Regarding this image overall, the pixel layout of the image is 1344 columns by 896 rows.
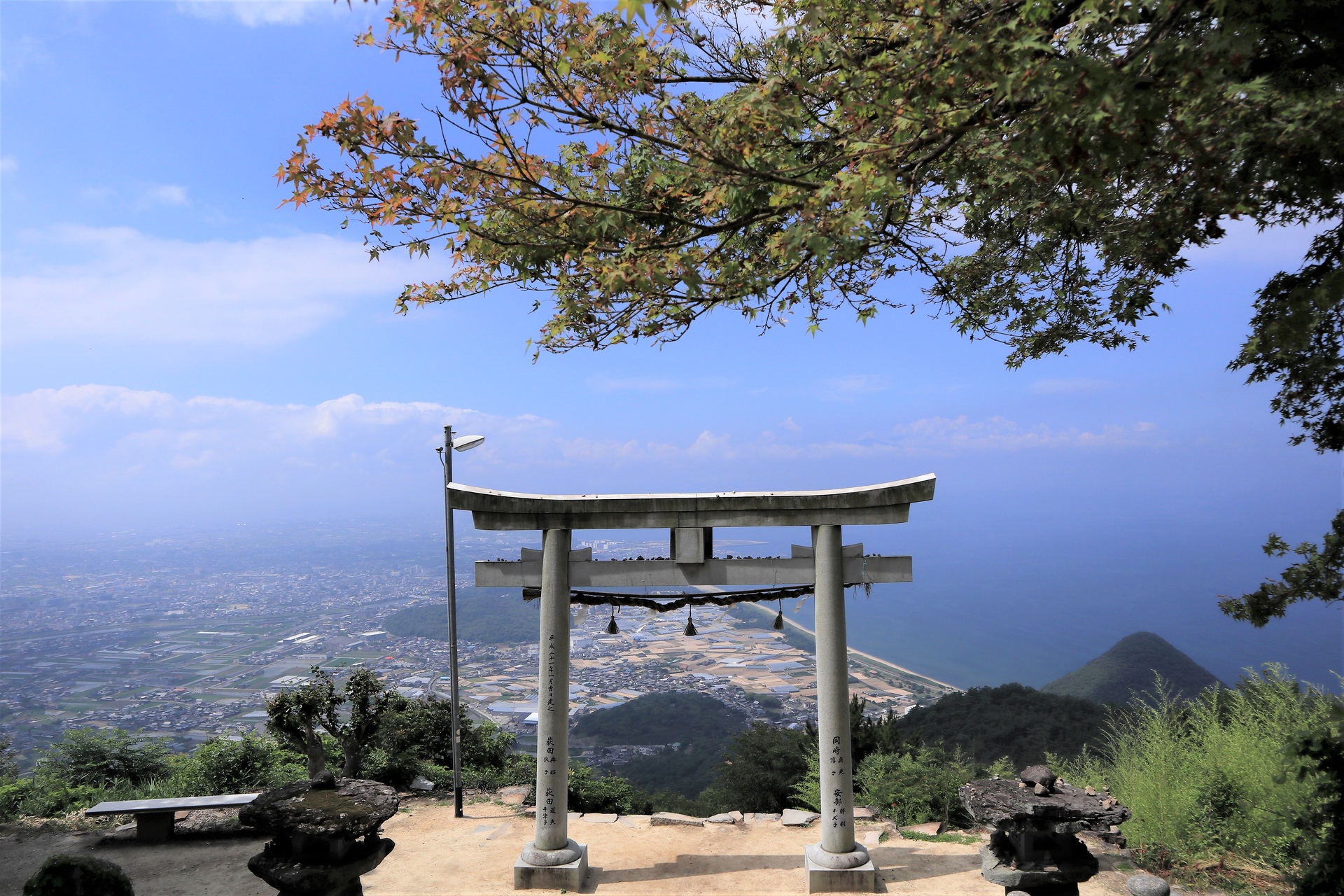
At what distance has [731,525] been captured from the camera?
26.2 feet

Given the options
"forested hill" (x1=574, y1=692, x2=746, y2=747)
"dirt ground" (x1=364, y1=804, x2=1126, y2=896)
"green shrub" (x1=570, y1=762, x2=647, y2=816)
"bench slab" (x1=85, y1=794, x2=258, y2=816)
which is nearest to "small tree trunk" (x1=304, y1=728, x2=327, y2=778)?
"bench slab" (x1=85, y1=794, x2=258, y2=816)

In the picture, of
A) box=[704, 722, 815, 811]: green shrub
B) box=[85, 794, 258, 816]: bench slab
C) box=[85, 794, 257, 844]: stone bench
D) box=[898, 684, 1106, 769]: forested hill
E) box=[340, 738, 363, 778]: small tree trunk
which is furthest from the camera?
box=[898, 684, 1106, 769]: forested hill

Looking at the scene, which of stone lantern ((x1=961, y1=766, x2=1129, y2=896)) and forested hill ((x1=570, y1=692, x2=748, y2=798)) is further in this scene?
forested hill ((x1=570, y1=692, x2=748, y2=798))

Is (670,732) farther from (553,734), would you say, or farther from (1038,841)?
(1038,841)

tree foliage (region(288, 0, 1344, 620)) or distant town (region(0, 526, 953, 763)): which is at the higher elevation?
tree foliage (region(288, 0, 1344, 620))

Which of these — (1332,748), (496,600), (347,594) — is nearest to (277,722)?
(1332,748)

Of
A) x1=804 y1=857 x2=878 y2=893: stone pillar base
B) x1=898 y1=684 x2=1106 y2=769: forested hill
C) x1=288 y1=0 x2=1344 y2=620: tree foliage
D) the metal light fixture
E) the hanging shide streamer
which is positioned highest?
x1=288 y1=0 x2=1344 y2=620: tree foliage

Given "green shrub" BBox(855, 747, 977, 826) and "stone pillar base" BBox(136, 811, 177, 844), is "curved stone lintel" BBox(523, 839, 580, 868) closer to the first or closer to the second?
"green shrub" BBox(855, 747, 977, 826)

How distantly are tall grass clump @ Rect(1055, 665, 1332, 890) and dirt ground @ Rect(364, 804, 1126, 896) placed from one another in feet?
2.49

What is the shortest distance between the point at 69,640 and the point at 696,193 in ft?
177

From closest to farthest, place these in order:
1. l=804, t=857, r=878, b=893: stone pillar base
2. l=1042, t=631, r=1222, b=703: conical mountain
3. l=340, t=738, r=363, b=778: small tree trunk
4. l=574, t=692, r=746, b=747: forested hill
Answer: l=804, t=857, r=878, b=893: stone pillar base
l=340, t=738, r=363, b=778: small tree trunk
l=574, t=692, r=746, b=747: forested hill
l=1042, t=631, r=1222, b=703: conical mountain

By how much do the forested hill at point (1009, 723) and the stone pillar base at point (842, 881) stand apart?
7830 millimetres

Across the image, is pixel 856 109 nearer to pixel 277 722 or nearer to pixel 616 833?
pixel 616 833

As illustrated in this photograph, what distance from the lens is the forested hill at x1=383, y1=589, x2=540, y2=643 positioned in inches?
1405
